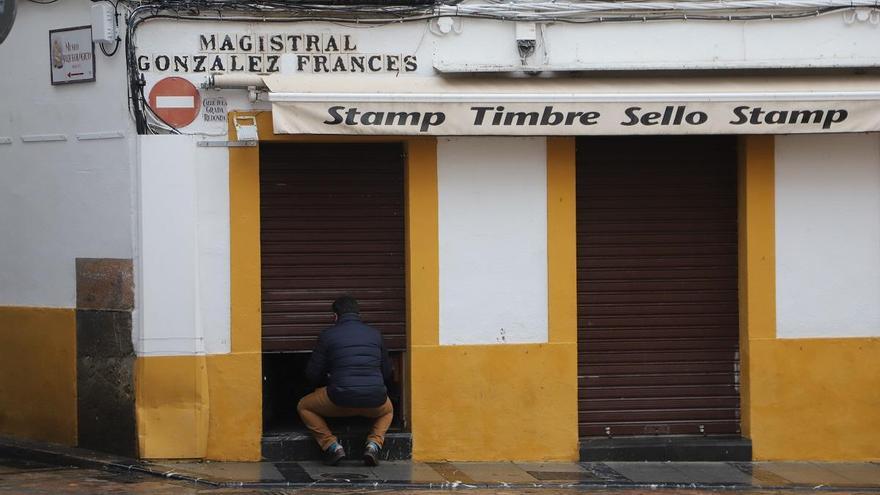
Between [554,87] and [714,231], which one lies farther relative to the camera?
[714,231]

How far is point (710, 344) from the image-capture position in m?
12.7

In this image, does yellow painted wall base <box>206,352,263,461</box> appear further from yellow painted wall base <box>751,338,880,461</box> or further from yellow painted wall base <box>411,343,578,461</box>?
yellow painted wall base <box>751,338,880,461</box>

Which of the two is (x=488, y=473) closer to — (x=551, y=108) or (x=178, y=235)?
(x=551, y=108)

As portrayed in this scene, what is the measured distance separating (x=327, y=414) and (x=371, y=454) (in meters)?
0.54

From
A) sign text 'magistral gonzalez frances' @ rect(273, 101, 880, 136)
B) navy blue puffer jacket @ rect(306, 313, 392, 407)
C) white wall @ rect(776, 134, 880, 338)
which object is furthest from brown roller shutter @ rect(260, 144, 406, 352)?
white wall @ rect(776, 134, 880, 338)

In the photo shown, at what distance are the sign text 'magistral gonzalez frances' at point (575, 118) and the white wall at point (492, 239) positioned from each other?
0.62 metres

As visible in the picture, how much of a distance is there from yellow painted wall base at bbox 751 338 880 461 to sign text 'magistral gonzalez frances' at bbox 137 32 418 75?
4.24m

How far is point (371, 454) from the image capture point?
11617 millimetres

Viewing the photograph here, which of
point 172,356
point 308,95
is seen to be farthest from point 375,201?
point 172,356

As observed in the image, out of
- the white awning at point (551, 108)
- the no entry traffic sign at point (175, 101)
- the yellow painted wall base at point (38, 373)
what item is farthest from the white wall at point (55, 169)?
the white awning at point (551, 108)

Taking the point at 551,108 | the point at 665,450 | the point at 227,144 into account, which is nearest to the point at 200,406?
the point at 227,144

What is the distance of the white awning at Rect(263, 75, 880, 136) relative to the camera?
11.4 meters

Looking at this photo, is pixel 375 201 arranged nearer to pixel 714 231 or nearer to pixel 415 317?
pixel 415 317

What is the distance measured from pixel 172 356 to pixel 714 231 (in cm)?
500
